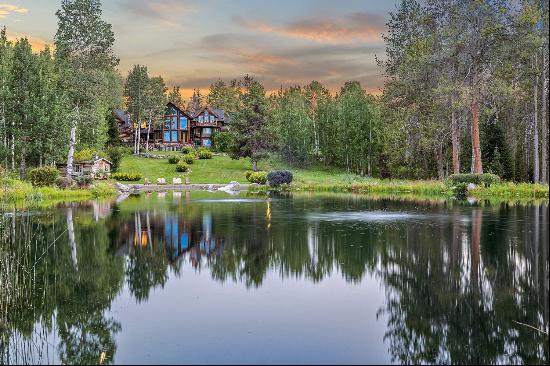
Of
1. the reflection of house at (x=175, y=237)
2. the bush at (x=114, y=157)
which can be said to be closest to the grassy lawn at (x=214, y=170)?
the bush at (x=114, y=157)

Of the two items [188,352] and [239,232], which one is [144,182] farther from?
[188,352]

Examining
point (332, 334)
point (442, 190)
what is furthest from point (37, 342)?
point (442, 190)

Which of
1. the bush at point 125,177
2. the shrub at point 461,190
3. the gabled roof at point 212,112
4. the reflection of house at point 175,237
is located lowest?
the reflection of house at point 175,237

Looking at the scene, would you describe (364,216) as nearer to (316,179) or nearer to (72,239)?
(72,239)

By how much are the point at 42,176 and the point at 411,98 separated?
112 ft

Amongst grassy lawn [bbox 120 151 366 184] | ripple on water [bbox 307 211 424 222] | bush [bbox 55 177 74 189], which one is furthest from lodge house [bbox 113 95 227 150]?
ripple on water [bbox 307 211 424 222]

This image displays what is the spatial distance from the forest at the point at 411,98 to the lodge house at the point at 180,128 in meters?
24.3

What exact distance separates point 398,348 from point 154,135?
322ft

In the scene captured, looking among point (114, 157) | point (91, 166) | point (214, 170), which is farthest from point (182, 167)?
point (91, 166)

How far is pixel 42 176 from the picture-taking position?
40.1 metres

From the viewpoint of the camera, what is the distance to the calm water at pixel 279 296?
26.2 ft

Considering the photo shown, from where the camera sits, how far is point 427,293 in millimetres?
10922

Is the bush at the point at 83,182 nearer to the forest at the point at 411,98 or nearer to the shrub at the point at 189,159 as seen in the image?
the forest at the point at 411,98

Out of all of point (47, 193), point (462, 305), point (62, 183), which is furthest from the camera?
point (62, 183)
